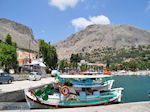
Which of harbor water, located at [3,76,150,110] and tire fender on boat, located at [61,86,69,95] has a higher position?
tire fender on boat, located at [61,86,69,95]

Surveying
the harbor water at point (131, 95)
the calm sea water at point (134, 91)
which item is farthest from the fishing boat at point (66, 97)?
the calm sea water at point (134, 91)

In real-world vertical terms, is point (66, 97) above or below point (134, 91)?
above

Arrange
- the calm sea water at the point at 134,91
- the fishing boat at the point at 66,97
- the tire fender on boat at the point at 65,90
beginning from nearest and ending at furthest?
the fishing boat at the point at 66,97 < the tire fender on boat at the point at 65,90 < the calm sea water at the point at 134,91

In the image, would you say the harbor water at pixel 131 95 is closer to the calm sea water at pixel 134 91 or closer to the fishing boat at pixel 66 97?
the calm sea water at pixel 134 91

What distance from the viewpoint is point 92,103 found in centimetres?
1602

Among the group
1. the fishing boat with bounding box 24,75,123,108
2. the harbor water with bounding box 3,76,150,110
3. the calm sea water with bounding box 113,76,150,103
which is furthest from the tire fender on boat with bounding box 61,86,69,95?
the calm sea water with bounding box 113,76,150,103

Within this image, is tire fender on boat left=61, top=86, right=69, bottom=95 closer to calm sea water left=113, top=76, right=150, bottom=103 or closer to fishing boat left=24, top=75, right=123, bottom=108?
fishing boat left=24, top=75, right=123, bottom=108

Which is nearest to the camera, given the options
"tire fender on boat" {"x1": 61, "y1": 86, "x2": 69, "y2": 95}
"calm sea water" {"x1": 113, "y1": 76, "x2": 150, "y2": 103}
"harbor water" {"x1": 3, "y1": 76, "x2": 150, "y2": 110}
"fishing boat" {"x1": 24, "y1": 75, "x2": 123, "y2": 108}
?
"fishing boat" {"x1": 24, "y1": 75, "x2": 123, "y2": 108}

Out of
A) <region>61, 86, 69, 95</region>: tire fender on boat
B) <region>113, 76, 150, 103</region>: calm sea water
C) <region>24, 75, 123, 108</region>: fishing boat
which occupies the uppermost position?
<region>61, 86, 69, 95</region>: tire fender on boat

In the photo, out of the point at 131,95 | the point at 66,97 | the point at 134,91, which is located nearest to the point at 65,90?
the point at 66,97

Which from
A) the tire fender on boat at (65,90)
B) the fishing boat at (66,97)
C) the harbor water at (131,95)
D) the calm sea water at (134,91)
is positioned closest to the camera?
the fishing boat at (66,97)

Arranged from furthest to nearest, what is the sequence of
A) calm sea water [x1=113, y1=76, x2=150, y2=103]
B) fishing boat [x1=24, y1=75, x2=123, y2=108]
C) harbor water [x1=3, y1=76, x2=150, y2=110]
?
calm sea water [x1=113, y1=76, x2=150, y2=103], harbor water [x1=3, y1=76, x2=150, y2=110], fishing boat [x1=24, y1=75, x2=123, y2=108]

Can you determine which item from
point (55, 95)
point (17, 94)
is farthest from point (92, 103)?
point (17, 94)

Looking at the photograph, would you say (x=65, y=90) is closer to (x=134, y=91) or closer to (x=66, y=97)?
(x=66, y=97)
